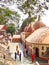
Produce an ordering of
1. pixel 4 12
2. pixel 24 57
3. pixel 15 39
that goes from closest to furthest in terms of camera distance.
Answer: pixel 4 12
pixel 24 57
pixel 15 39

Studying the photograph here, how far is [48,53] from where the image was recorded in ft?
78.7

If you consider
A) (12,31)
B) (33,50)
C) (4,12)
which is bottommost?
(12,31)

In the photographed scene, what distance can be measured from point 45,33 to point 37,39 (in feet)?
3.51

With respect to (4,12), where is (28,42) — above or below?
below

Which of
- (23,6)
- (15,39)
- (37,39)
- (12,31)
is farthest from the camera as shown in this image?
(12,31)

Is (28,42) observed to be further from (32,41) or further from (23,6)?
(23,6)

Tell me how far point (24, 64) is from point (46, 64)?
1755 millimetres

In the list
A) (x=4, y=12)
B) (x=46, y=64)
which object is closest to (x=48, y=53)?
(x=46, y=64)

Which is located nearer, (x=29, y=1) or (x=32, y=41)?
(x=29, y=1)

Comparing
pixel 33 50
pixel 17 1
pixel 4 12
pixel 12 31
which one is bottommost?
pixel 12 31

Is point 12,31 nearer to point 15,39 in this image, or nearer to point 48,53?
point 15,39

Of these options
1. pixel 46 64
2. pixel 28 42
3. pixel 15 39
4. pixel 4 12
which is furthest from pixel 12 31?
pixel 4 12

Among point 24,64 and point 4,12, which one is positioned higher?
point 4,12

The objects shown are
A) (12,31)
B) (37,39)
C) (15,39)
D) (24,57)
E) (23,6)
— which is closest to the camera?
(23,6)
